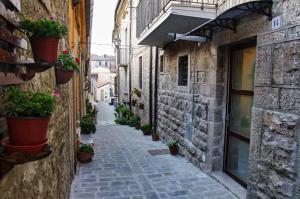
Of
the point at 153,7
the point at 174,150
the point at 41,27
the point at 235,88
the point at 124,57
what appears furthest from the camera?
the point at 124,57

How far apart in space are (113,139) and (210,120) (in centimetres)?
463

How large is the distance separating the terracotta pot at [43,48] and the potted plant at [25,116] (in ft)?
1.43

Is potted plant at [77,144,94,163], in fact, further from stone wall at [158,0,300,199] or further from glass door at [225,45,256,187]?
glass door at [225,45,256,187]

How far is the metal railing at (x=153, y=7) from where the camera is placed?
182 inches

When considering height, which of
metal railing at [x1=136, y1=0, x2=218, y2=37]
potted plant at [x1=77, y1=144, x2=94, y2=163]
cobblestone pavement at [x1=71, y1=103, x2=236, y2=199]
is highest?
metal railing at [x1=136, y1=0, x2=218, y2=37]

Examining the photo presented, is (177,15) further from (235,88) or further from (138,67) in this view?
(138,67)

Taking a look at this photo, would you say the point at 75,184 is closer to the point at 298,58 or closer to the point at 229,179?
the point at 229,179

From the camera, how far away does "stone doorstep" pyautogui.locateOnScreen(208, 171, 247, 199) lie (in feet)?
13.1

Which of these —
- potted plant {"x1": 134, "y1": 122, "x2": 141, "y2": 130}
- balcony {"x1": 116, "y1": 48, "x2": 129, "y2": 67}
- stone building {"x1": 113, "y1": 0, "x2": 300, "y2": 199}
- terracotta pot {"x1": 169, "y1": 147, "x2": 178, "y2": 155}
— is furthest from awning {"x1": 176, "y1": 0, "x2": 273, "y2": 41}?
balcony {"x1": 116, "y1": 48, "x2": 129, "y2": 67}

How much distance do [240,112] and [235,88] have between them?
442mm

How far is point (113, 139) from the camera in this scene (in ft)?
28.3

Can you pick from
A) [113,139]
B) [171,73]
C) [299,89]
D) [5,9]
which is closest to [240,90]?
[299,89]

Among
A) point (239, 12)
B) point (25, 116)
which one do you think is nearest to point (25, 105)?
point (25, 116)

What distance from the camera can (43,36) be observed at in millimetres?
1514
